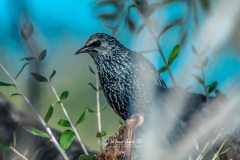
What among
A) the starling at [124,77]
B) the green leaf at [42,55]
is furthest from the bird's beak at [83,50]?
the green leaf at [42,55]

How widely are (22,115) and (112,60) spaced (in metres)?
0.38

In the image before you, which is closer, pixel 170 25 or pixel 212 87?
pixel 212 87

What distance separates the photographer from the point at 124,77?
1891mm

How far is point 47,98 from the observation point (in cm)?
200

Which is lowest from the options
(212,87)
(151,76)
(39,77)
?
(212,87)

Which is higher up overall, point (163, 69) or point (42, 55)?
point (42, 55)

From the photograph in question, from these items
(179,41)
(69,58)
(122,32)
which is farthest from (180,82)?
(69,58)

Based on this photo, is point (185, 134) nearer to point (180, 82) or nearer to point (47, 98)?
point (180, 82)

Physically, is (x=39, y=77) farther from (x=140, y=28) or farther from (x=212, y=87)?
(x=212, y=87)

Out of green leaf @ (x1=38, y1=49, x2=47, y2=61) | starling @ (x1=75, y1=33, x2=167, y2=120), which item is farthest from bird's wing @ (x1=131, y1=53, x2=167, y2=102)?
green leaf @ (x1=38, y1=49, x2=47, y2=61)

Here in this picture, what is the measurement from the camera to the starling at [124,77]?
1875mm

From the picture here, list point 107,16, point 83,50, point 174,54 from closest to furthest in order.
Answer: point 174,54 → point 83,50 → point 107,16

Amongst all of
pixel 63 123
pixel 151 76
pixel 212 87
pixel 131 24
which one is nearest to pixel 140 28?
pixel 131 24

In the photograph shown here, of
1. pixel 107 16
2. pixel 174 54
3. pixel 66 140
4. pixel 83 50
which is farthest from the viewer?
pixel 107 16
